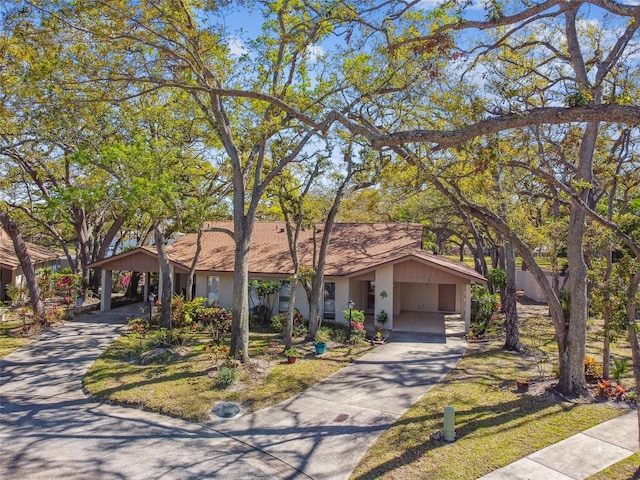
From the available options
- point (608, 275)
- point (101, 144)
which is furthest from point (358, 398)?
point (101, 144)

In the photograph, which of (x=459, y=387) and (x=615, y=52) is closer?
(x=615, y=52)

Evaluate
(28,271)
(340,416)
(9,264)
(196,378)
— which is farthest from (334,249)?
(9,264)

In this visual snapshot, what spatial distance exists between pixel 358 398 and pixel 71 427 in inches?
249

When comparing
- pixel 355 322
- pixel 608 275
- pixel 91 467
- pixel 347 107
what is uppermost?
pixel 347 107

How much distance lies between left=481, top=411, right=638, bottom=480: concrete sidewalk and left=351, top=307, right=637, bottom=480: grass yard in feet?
0.59

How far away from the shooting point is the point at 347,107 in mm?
12867

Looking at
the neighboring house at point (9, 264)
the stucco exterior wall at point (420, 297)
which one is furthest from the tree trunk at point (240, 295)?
the neighboring house at point (9, 264)

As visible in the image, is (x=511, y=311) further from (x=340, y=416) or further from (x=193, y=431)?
(x=193, y=431)

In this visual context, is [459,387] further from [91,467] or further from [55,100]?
[55,100]

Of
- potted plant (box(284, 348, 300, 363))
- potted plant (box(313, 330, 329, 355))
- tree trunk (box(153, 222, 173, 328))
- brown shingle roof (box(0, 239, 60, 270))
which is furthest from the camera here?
brown shingle roof (box(0, 239, 60, 270))

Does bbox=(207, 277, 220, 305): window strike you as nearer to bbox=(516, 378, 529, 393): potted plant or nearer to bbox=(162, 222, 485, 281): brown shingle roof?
bbox=(162, 222, 485, 281): brown shingle roof

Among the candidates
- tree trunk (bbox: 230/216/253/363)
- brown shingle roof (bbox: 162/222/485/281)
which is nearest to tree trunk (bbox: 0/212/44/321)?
brown shingle roof (bbox: 162/222/485/281)

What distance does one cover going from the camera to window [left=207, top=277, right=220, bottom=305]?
2167 cm

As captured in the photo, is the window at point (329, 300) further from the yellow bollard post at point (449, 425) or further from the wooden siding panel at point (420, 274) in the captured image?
the yellow bollard post at point (449, 425)
